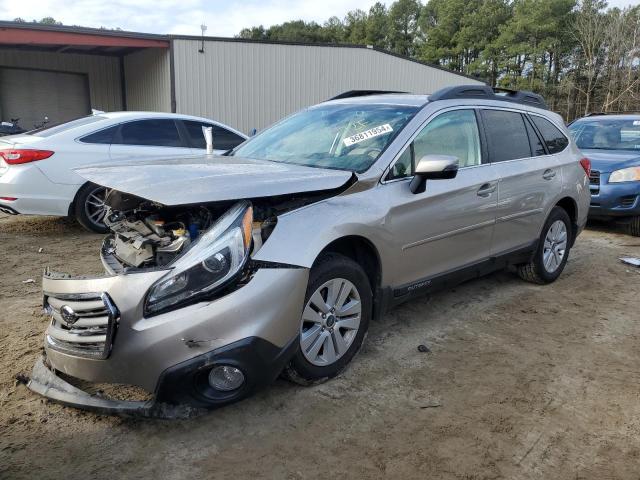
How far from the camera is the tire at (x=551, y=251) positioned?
16.1 ft

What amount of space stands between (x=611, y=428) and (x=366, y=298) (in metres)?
1.49

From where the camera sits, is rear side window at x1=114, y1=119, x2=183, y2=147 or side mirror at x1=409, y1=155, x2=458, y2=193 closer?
side mirror at x1=409, y1=155, x2=458, y2=193

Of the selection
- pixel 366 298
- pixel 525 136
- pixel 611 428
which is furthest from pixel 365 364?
pixel 525 136

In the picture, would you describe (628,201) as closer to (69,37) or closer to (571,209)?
(571,209)

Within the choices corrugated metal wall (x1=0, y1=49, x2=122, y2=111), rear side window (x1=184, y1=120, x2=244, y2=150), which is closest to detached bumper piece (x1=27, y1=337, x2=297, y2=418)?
rear side window (x1=184, y1=120, x2=244, y2=150)

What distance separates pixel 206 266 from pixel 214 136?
214 inches

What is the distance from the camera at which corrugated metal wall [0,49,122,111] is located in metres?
16.2

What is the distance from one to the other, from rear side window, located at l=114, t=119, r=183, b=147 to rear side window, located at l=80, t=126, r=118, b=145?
0.11 meters

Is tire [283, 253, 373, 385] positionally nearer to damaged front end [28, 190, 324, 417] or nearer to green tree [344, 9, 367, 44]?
damaged front end [28, 190, 324, 417]

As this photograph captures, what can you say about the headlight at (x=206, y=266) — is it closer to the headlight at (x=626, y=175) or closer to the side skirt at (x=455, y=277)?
the side skirt at (x=455, y=277)

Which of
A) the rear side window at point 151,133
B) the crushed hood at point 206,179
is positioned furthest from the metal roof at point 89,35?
the crushed hood at point 206,179

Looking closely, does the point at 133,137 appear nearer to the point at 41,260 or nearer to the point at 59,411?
the point at 41,260

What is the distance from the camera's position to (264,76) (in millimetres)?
16516

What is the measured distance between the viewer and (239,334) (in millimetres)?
2465
